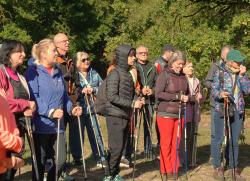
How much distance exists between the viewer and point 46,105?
625cm

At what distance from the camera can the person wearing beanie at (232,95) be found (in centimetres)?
778

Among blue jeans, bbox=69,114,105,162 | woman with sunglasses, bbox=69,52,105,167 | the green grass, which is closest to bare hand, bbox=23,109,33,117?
the green grass

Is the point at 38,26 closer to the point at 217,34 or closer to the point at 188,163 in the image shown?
the point at 217,34

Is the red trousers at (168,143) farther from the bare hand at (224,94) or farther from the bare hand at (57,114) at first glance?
the bare hand at (57,114)

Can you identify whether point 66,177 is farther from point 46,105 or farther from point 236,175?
point 236,175

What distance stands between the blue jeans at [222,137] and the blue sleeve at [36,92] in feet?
9.75

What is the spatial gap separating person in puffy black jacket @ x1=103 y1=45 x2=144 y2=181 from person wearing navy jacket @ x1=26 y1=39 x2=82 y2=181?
3.51ft

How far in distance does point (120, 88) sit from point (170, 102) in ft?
3.29

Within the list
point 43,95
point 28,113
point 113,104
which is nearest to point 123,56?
point 113,104

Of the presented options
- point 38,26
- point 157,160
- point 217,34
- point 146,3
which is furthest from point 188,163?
point 38,26

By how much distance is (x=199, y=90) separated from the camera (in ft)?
30.6

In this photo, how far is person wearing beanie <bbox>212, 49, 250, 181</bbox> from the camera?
778 centimetres

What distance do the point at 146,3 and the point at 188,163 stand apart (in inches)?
566

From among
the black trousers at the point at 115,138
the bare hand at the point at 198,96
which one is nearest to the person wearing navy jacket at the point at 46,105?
the black trousers at the point at 115,138
